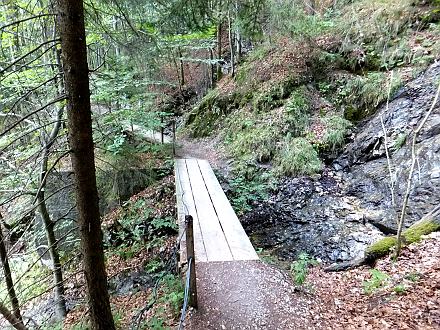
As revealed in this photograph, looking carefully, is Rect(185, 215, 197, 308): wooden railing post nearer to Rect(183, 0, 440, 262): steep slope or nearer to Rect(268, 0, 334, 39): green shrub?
Rect(183, 0, 440, 262): steep slope

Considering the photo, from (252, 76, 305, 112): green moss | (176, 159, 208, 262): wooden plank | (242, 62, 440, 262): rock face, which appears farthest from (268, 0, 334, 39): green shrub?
(176, 159, 208, 262): wooden plank

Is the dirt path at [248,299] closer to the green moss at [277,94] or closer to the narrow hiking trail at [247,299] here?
the narrow hiking trail at [247,299]

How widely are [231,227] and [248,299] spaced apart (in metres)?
1.71

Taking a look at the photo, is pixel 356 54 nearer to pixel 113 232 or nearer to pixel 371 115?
pixel 371 115

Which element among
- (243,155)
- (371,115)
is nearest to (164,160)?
(243,155)

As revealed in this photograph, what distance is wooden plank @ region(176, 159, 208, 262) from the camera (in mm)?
5028

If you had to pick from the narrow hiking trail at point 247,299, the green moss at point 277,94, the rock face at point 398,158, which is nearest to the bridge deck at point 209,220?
the narrow hiking trail at point 247,299

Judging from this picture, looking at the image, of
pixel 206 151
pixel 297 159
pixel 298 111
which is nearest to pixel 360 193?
pixel 297 159

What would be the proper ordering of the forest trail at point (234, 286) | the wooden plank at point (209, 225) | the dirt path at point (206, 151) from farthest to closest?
1. the dirt path at point (206, 151)
2. the wooden plank at point (209, 225)
3. the forest trail at point (234, 286)

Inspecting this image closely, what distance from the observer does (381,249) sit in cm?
483

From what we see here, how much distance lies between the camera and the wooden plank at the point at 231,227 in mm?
5018

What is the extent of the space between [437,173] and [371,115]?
3075mm

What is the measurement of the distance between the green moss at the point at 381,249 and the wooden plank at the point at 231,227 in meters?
1.79

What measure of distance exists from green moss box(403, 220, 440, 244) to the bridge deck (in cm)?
235
